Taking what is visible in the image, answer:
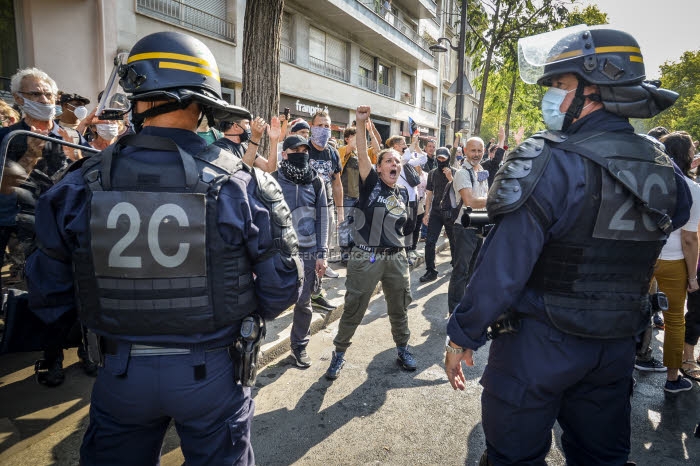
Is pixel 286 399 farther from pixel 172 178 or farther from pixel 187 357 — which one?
pixel 172 178

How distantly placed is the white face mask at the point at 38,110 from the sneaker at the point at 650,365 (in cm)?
585

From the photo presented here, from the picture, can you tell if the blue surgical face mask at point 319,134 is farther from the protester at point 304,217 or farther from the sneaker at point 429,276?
the sneaker at point 429,276

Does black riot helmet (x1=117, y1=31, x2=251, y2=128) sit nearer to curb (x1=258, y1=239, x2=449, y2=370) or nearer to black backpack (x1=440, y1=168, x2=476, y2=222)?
curb (x1=258, y1=239, x2=449, y2=370)

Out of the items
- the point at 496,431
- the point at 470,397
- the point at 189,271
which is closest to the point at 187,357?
the point at 189,271

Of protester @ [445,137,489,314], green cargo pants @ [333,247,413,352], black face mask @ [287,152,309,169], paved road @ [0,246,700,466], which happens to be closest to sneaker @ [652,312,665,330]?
paved road @ [0,246,700,466]

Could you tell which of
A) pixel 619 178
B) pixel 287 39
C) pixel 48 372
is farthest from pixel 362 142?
pixel 287 39

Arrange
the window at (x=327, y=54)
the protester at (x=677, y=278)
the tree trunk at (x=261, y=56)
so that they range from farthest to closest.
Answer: the window at (x=327, y=54) → the tree trunk at (x=261, y=56) → the protester at (x=677, y=278)

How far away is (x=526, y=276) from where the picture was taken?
177cm

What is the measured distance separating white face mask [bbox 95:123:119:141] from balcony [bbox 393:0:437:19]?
77.4 feet

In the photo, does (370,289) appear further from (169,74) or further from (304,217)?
(169,74)

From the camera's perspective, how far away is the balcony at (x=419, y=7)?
24.5m

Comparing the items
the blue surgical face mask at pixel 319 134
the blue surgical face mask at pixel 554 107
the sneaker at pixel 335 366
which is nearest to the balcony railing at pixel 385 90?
the blue surgical face mask at pixel 319 134

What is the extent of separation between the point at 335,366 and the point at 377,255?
42.7 inches

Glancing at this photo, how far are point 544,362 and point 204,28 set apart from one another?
513 inches
